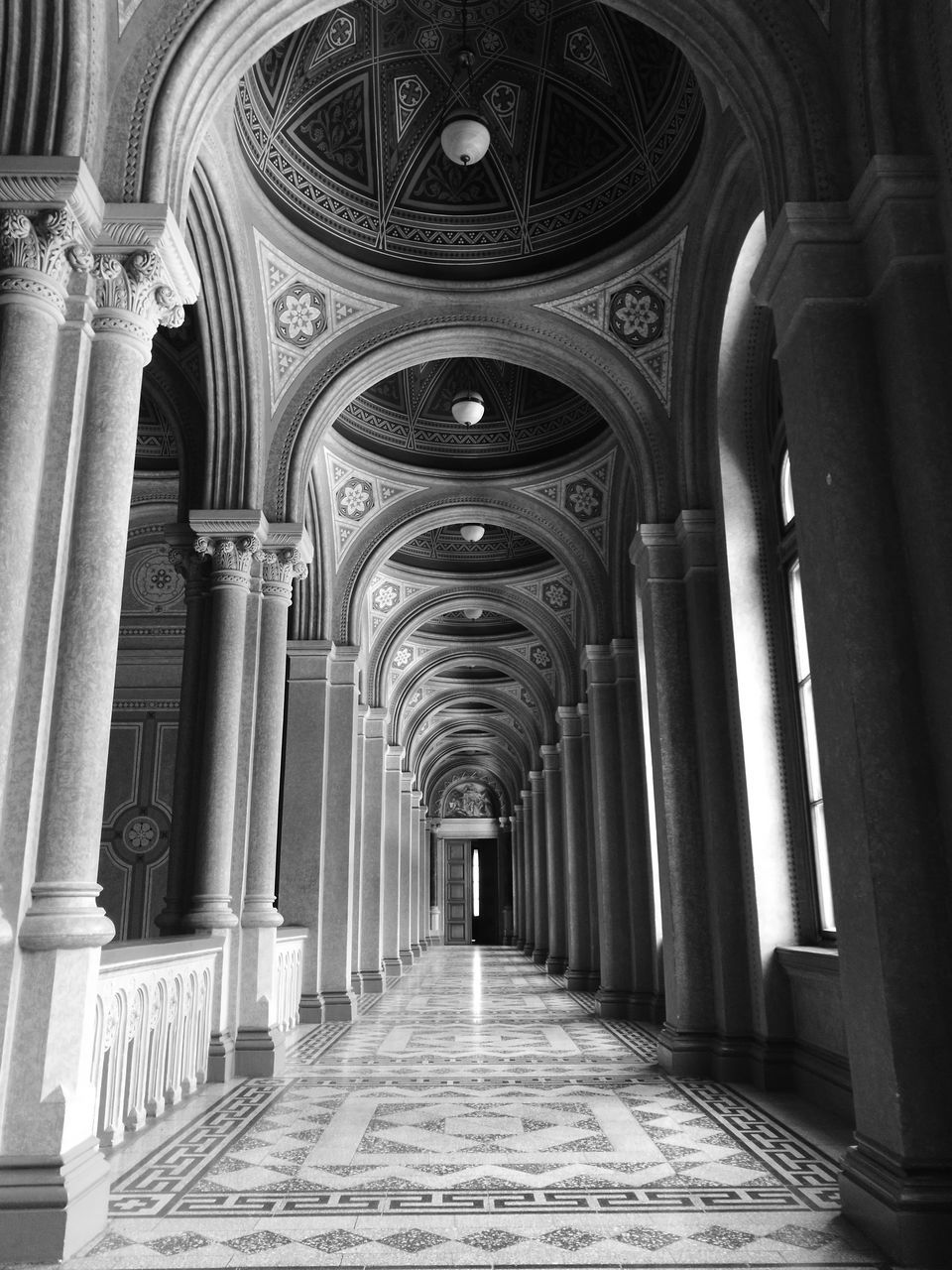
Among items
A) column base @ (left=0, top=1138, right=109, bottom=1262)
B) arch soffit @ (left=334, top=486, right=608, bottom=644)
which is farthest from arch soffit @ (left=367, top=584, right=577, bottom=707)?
column base @ (left=0, top=1138, right=109, bottom=1262)

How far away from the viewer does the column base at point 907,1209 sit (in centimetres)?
339

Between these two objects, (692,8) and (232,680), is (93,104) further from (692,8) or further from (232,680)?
(232,680)

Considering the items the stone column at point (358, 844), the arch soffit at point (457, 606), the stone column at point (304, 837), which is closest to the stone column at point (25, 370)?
the stone column at point (304, 837)

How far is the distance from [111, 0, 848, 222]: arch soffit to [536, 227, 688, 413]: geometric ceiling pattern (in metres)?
3.31

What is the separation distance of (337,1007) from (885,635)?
9.07 m

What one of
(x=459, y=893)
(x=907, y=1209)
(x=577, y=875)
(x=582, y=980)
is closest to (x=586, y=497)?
(x=577, y=875)

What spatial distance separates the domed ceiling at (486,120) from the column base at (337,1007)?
8.03m

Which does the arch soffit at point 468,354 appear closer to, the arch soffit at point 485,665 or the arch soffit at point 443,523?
the arch soffit at point 443,523

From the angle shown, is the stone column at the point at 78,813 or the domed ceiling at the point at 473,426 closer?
the stone column at the point at 78,813

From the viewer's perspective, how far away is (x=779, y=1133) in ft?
17.7

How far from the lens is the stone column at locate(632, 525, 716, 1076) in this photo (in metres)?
7.45

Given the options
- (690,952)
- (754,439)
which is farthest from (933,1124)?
(754,439)

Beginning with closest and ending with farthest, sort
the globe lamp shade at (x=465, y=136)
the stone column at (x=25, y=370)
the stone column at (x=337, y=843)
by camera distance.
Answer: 1. the stone column at (x=25, y=370)
2. the globe lamp shade at (x=465, y=136)
3. the stone column at (x=337, y=843)

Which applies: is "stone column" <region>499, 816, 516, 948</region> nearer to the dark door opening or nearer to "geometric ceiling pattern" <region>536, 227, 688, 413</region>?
the dark door opening
